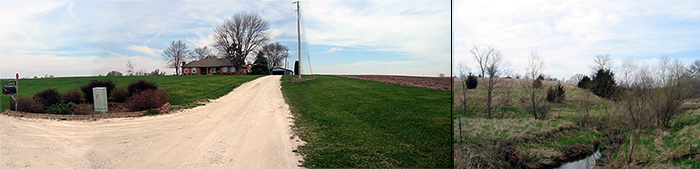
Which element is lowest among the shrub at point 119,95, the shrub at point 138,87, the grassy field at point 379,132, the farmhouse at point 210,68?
the grassy field at point 379,132

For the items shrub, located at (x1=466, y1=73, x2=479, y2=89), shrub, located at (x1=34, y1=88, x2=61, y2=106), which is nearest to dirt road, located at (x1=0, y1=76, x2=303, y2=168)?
shrub, located at (x1=34, y1=88, x2=61, y2=106)

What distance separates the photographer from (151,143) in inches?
206

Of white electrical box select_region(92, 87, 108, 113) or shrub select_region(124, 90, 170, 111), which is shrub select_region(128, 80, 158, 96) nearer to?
white electrical box select_region(92, 87, 108, 113)

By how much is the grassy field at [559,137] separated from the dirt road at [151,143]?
176 inches

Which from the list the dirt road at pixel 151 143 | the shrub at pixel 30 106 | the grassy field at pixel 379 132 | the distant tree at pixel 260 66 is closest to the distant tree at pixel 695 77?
the grassy field at pixel 379 132

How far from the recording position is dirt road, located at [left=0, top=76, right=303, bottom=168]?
4160 mm

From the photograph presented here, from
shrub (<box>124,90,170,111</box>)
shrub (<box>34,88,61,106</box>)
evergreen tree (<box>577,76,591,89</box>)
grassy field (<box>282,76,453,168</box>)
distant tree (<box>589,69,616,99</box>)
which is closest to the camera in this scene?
grassy field (<box>282,76,453,168</box>)

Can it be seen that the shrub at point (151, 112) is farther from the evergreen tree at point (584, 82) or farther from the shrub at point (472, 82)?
the evergreen tree at point (584, 82)

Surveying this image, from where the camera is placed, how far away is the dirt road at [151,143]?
13.6ft

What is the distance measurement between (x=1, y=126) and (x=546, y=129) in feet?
58.8

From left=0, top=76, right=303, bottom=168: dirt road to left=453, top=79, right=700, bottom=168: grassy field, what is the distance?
4.48m

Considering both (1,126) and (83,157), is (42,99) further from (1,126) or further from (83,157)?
(83,157)

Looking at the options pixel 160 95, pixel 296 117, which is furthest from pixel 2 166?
pixel 160 95

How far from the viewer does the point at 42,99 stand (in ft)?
27.8
